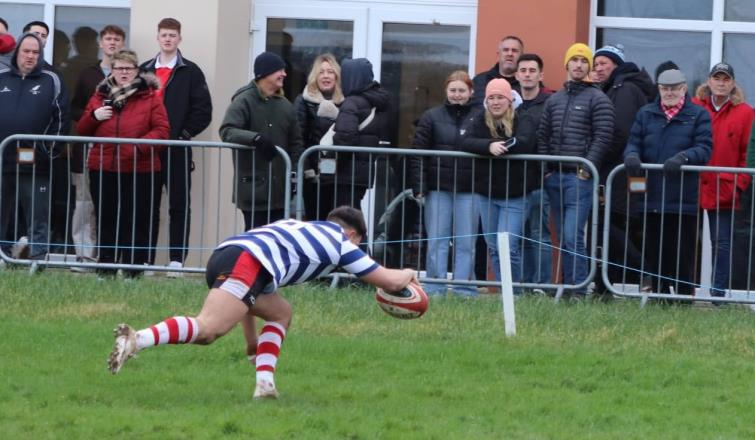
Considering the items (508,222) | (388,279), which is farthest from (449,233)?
(388,279)

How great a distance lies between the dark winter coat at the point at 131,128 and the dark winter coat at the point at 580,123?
11.8 ft

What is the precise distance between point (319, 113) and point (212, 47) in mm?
2144

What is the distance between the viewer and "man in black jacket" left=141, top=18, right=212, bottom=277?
50.6 ft

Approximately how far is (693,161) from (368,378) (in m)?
4.71

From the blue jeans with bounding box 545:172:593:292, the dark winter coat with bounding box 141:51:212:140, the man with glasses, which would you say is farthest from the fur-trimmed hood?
the dark winter coat with bounding box 141:51:212:140

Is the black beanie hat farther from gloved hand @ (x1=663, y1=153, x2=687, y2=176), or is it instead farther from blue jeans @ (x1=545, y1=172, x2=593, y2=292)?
gloved hand @ (x1=663, y1=153, x2=687, y2=176)

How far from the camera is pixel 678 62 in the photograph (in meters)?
17.0

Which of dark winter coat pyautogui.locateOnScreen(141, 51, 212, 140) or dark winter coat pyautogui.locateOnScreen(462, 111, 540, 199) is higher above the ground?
dark winter coat pyautogui.locateOnScreen(141, 51, 212, 140)

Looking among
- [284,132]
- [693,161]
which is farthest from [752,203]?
[284,132]

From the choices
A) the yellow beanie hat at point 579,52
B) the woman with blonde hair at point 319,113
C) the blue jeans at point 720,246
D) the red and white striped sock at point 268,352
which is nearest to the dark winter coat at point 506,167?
the yellow beanie hat at point 579,52

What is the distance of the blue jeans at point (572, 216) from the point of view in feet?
47.4

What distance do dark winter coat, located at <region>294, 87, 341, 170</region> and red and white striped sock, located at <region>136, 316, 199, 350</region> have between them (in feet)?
19.4

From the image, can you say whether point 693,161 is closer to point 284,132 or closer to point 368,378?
point 284,132

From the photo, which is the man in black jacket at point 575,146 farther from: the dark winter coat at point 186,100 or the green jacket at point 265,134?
the dark winter coat at point 186,100
